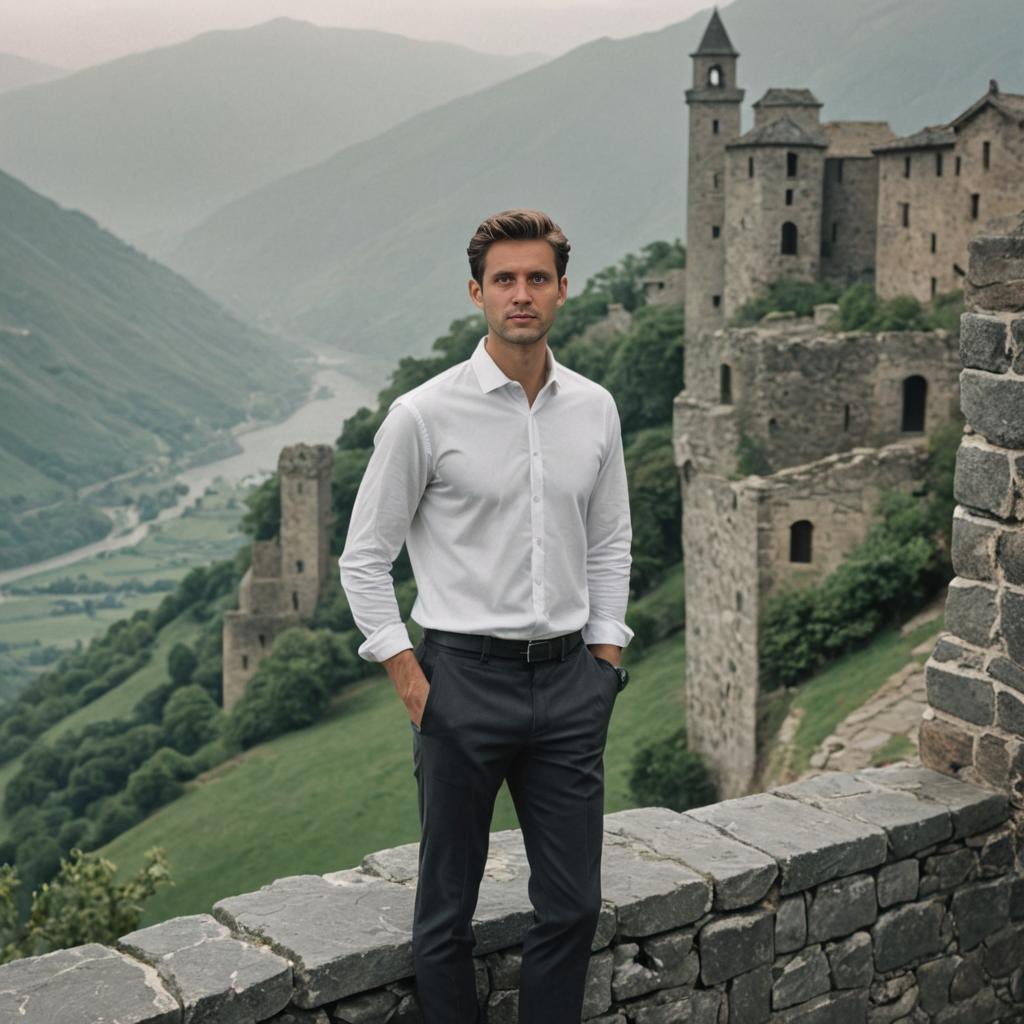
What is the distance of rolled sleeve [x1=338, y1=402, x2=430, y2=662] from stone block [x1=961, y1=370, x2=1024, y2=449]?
2722mm

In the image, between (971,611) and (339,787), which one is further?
(339,787)

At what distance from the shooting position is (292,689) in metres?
52.8

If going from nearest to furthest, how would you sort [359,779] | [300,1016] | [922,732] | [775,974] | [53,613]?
[300,1016], [775,974], [922,732], [359,779], [53,613]

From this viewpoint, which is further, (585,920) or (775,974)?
(775,974)

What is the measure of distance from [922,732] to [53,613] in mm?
114761

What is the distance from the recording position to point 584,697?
4469mm

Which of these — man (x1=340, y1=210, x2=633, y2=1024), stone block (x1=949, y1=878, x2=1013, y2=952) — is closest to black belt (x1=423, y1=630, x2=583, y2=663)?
man (x1=340, y1=210, x2=633, y2=1024)

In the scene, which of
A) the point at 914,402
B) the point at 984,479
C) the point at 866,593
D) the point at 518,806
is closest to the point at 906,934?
the point at 984,479

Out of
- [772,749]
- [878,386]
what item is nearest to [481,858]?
[772,749]

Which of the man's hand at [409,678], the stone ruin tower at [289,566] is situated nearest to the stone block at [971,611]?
the man's hand at [409,678]

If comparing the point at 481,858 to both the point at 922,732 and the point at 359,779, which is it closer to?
the point at 922,732

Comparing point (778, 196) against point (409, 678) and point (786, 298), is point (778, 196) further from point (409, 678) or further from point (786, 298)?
point (409, 678)

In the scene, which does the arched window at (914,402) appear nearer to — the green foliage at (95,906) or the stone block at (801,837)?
the green foliage at (95,906)

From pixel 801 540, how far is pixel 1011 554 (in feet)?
50.0
